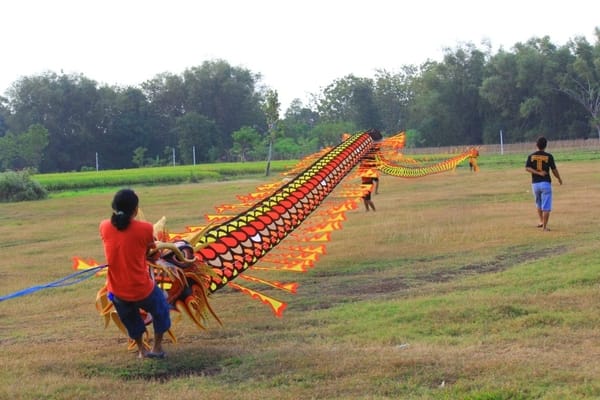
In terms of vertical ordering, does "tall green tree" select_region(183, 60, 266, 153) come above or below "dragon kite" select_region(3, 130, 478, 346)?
above

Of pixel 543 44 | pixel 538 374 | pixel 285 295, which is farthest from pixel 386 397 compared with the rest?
pixel 543 44

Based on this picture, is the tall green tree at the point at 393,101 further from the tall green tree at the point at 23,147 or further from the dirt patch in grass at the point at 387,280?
the dirt patch in grass at the point at 387,280

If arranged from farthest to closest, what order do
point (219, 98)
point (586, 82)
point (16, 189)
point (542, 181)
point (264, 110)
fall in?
point (219, 98), point (586, 82), point (264, 110), point (16, 189), point (542, 181)

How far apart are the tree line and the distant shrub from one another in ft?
88.0

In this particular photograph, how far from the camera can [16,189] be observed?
89.7ft

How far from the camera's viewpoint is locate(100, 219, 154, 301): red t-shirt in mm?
5066

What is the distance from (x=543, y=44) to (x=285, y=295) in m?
57.3

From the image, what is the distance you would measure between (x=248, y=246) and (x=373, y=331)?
2340mm

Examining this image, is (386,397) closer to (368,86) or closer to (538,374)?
(538,374)

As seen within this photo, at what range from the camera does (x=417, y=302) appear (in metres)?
6.64

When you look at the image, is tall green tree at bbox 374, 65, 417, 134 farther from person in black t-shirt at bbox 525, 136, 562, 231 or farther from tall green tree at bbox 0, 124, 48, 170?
Result: person in black t-shirt at bbox 525, 136, 562, 231

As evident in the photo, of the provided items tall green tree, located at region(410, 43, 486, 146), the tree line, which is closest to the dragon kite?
the tree line


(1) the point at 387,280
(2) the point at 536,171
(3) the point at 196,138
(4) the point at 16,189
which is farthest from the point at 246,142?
(1) the point at 387,280

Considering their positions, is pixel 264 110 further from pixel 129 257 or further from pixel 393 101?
pixel 129 257
